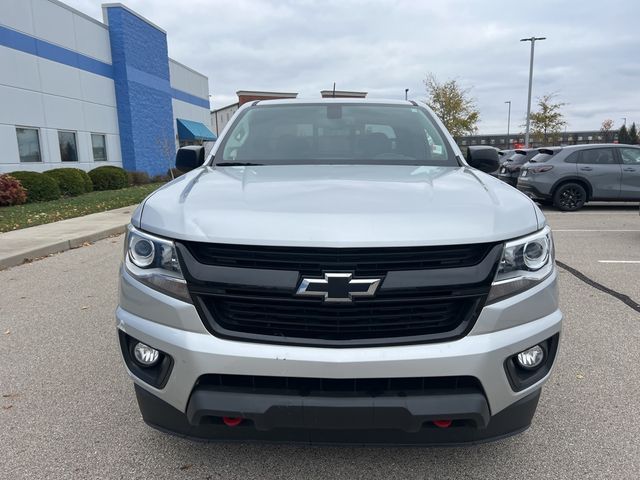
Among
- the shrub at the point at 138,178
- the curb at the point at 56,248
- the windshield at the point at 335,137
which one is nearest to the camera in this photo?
the windshield at the point at 335,137

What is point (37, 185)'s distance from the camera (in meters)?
15.1

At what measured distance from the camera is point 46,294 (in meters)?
5.54

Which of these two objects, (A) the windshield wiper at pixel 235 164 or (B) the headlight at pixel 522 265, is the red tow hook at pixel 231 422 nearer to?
(B) the headlight at pixel 522 265

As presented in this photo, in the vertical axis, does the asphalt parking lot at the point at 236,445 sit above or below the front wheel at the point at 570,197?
below

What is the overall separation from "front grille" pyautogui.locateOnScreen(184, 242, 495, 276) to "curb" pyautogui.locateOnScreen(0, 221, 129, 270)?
6.38 meters

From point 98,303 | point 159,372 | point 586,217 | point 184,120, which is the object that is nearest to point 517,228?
point 159,372

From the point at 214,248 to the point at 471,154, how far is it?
2.33 m

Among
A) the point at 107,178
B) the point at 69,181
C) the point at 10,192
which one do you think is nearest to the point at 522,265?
the point at 10,192

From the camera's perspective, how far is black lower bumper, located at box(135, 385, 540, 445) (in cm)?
188

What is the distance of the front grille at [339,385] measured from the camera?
1926 millimetres

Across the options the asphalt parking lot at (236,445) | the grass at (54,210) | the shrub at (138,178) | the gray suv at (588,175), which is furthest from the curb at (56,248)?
the shrub at (138,178)

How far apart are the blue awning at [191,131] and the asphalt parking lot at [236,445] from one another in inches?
1075

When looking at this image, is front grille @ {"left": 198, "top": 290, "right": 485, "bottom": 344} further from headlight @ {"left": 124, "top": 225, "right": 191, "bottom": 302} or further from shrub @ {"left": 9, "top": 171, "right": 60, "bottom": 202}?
shrub @ {"left": 9, "top": 171, "right": 60, "bottom": 202}

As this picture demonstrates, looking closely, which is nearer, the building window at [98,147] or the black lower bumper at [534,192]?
the black lower bumper at [534,192]
